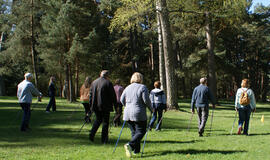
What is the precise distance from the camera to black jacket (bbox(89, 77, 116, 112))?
744 cm

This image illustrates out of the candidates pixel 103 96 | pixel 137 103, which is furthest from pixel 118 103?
pixel 137 103

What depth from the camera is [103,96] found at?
24.5ft

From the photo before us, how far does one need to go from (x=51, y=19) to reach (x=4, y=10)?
20.1m

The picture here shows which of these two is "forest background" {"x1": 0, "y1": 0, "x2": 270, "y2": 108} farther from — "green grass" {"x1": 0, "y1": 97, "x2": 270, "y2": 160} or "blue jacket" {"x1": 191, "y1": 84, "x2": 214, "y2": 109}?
"green grass" {"x1": 0, "y1": 97, "x2": 270, "y2": 160}

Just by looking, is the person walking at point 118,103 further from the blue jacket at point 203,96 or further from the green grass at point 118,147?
the blue jacket at point 203,96

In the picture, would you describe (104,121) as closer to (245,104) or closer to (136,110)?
(136,110)

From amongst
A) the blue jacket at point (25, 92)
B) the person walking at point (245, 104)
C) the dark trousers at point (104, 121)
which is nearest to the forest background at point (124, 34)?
the person walking at point (245, 104)

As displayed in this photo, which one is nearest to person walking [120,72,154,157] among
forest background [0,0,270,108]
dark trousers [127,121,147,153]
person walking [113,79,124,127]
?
dark trousers [127,121,147,153]

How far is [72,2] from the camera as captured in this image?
26156mm

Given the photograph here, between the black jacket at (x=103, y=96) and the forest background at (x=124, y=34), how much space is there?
10116mm

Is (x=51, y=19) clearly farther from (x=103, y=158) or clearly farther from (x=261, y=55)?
(x=261, y=55)

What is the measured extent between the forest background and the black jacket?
33.2 feet

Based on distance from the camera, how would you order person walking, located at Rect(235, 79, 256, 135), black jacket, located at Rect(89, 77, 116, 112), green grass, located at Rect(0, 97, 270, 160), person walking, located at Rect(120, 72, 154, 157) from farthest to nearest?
person walking, located at Rect(235, 79, 256, 135) → black jacket, located at Rect(89, 77, 116, 112) → green grass, located at Rect(0, 97, 270, 160) → person walking, located at Rect(120, 72, 154, 157)

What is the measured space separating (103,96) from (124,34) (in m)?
31.4
